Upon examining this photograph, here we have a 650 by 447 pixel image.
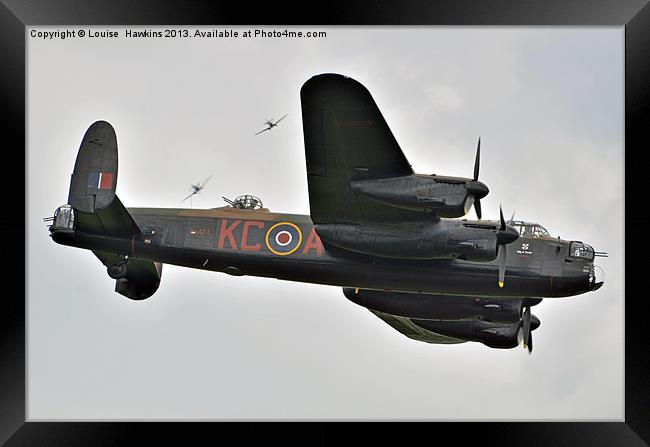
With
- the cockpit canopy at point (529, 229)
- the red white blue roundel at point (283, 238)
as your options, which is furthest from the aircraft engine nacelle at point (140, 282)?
the cockpit canopy at point (529, 229)

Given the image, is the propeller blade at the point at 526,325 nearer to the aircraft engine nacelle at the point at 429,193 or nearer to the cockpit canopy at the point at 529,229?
the cockpit canopy at the point at 529,229

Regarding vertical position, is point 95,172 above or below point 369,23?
below

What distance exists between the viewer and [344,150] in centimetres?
2036

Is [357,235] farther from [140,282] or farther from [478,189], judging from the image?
[140,282]

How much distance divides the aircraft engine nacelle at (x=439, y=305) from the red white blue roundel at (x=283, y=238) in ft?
6.35

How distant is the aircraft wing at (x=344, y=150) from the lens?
1959cm

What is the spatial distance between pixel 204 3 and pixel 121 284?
20.0 ft

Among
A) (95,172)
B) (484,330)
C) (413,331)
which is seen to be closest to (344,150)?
(95,172)

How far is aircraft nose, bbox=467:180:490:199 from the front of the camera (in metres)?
20.0

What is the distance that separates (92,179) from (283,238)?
351cm

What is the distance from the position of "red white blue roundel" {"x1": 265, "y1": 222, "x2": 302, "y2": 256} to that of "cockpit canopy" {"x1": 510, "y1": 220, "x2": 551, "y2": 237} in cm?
388

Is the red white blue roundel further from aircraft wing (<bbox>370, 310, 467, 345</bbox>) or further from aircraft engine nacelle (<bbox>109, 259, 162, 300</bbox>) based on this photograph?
aircraft wing (<bbox>370, 310, 467, 345</bbox>)

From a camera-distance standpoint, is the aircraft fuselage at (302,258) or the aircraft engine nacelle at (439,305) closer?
Result: the aircraft fuselage at (302,258)

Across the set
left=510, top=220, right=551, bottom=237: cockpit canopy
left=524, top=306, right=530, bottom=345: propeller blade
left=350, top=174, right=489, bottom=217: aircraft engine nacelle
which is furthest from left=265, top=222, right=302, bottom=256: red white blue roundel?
left=524, top=306, right=530, bottom=345: propeller blade
